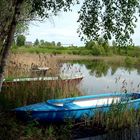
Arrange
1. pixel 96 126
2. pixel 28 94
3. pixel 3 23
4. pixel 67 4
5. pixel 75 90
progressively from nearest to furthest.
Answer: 1. pixel 67 4
2. pixel 96 126
3. pixel 28 94
4. pixel 75 90
5. pixel 3 23

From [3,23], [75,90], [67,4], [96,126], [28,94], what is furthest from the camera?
[3,23]

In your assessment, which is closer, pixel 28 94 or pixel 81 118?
pixel 81 118

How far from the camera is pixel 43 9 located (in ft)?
24.6

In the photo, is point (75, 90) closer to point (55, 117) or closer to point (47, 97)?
point (47, 97)

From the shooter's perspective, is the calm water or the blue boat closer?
the blue boat

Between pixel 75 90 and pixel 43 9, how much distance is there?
5257mm

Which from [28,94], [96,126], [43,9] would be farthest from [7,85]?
[43,9]

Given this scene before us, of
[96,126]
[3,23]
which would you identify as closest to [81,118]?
[96,126]

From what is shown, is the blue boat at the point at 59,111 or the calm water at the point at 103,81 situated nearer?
the blue boat at the point at 59,111

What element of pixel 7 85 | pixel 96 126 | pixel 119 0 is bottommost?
pixel 96 126

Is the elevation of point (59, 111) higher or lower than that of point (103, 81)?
higher

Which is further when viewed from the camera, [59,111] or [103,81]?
[103,81]

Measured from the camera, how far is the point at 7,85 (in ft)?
38.1

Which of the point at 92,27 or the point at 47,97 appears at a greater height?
the point at 92,27
